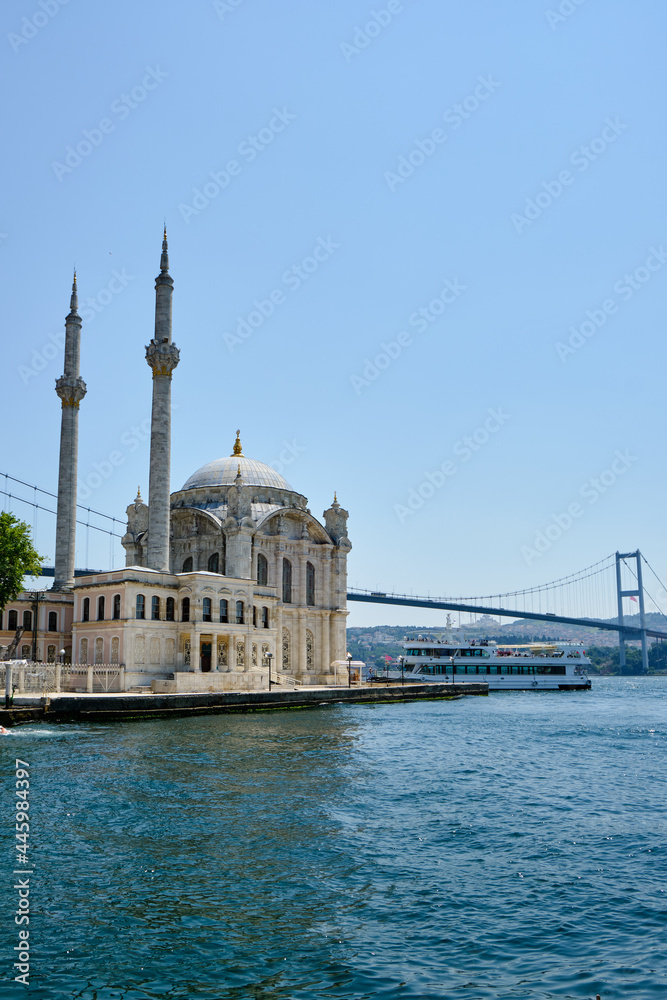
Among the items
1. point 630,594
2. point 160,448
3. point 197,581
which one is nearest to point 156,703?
point 197,581

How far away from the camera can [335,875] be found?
514 inches

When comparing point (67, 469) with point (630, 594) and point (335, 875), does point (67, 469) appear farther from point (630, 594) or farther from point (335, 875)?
point (630, 594)

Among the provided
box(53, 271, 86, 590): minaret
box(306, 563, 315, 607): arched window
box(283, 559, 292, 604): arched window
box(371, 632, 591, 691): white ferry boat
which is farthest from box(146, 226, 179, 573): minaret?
box(371, 632, 591, 691): white ferry boat

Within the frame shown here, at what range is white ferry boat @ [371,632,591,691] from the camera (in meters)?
75.8

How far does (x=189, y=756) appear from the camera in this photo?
2430 cm

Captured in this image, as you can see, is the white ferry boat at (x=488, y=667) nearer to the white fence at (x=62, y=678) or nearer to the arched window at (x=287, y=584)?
the arched window at (x=287, y=584)

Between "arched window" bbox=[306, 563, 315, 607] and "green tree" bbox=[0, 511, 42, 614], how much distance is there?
22438 millimetres

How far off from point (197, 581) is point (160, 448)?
7.87m

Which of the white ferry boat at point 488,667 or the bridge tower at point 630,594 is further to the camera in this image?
the bridge tower at point 630,594

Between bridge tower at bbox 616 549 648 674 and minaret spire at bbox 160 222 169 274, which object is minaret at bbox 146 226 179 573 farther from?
bridge tower at bbox 616 549 648 674

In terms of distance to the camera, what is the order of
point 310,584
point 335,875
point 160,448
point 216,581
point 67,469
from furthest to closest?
1. point 310,584
2. point 67,469
3. point 160,448
4. point 216,581
5. point 335,875

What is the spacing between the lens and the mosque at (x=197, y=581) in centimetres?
4319

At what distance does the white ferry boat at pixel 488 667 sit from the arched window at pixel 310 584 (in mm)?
17486

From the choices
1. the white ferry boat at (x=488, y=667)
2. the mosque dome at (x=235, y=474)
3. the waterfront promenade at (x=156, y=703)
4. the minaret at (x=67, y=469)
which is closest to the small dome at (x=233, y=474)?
the mosque dome at (x=235, y=474)
